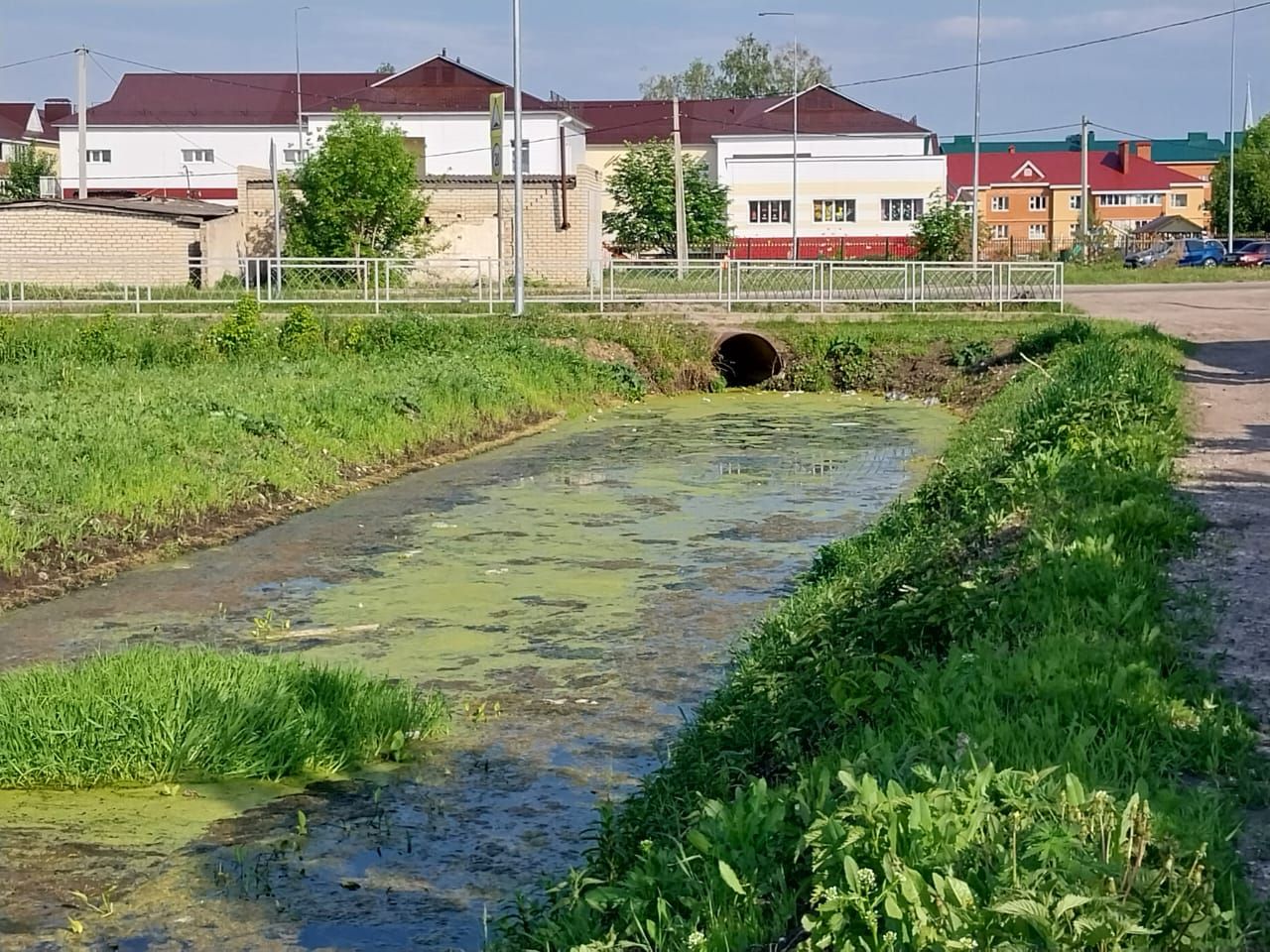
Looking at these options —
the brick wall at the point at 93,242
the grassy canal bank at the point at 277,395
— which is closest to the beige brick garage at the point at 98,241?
the brick wall at the point at 93,242

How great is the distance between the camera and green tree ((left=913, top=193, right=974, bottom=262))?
4725 cm

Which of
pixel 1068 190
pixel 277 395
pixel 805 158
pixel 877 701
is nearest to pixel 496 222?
pixel 805 158

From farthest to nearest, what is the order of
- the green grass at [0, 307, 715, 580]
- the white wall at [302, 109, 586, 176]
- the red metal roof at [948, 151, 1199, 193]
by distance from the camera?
the red metal roof at [948, 151, 1199, 193] → the white wall at [302, 109, 586, 176] → the green grass at [0, 307, 715, 580]

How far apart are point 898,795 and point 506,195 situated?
42.1 metres

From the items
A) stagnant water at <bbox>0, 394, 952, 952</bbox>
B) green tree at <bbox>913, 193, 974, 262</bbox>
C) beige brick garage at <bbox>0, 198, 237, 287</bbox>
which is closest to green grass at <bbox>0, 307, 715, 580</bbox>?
stagnant water at <bbox>0, 394, 952, 952</bbox>

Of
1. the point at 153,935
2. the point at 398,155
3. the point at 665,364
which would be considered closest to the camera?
the point at 153,935

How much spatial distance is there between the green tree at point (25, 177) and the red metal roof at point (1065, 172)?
163 ft

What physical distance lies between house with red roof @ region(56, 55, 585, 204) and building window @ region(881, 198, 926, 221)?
41.7 feet

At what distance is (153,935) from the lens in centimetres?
574

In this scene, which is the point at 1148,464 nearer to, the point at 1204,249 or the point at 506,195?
the point at 506,195

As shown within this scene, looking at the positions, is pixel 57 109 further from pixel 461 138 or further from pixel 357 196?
pixel 357 196

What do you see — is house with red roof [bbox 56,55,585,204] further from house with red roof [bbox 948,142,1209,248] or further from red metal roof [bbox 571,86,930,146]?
house with red roof [bbox 948,142,1209,248]

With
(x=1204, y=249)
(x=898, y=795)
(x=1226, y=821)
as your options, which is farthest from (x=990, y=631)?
(x=1204, y=249)

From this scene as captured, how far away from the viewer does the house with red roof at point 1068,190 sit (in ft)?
Result: 307
